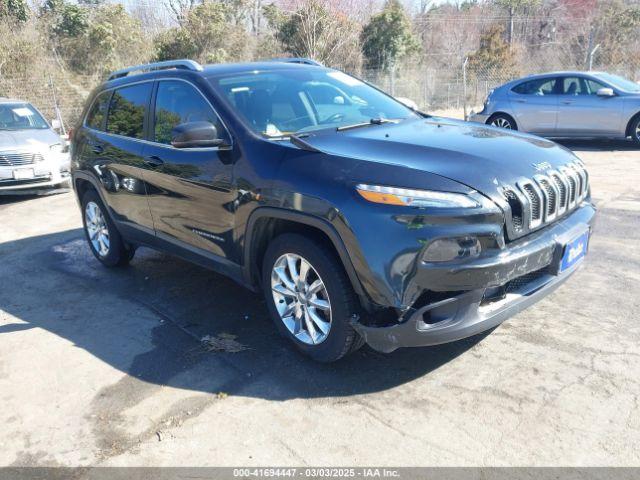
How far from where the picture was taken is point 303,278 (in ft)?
11.0


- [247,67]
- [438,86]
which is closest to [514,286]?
[247,67]

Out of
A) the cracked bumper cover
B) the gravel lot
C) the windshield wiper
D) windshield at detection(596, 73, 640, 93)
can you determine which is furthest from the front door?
windshield at detection(596, 73, 640, 93)

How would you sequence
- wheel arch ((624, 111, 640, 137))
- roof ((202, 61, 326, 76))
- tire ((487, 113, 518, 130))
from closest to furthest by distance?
roof ((202, 61, 326, 76)), wheel arch ((624, 111, 640, 137)), tire ((487, 113, 518, 130))

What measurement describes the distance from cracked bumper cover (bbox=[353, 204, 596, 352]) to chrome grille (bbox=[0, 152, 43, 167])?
8244 millimetres

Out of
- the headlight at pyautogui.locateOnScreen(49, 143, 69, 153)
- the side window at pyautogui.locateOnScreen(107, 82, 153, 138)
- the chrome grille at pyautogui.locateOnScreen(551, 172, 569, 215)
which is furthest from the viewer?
the headlight at pyautogui.locateOnScreen(49, 143, 69, 153)

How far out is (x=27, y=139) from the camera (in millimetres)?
9648

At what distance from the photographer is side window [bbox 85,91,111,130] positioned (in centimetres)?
538

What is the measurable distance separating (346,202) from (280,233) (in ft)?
2.28

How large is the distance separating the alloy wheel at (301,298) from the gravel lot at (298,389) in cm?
24

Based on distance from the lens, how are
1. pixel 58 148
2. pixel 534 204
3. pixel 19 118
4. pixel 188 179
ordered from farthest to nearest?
1. pixel 19 118
2. pixel 58 148
3. pixel 188 179
4. pixel 534 204

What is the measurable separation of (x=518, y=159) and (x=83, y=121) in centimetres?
445

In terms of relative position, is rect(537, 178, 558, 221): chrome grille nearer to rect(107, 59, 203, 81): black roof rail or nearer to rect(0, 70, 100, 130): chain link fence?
rect(107, 59, 203, 81): black roof rail

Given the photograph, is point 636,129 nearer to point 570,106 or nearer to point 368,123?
point 570,106

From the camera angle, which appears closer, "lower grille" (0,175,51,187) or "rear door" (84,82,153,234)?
"rear door" (84,82,153,234)
